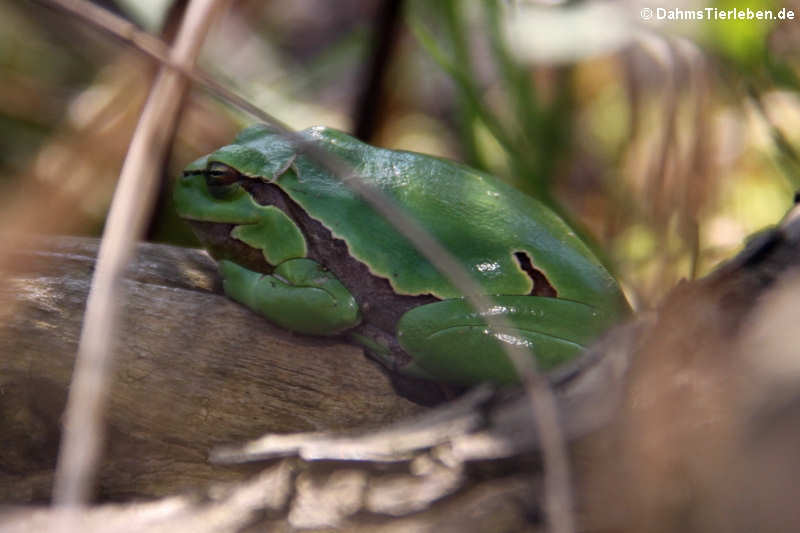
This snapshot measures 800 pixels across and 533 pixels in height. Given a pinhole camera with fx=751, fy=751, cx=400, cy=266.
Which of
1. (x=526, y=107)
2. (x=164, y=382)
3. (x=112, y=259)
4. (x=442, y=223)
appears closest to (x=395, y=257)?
(x=442, y=223)

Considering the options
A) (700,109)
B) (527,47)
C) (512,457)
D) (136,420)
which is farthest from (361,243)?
(527,47)

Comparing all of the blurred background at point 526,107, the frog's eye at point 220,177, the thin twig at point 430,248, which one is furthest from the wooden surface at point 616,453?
the frog's eye at point 220,177

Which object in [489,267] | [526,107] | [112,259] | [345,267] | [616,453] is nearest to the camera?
[112,259]

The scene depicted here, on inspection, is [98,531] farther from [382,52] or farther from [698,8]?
[698,8]

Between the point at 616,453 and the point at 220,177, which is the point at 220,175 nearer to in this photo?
the point at 220,177

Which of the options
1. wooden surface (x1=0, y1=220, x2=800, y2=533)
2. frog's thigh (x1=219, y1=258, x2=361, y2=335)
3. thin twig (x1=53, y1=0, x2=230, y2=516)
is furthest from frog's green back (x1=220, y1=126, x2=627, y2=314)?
thin twig (x1=53, y1=0, x2=230, y2=516)

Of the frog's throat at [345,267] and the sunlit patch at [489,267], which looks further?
the frog's throat at [345,267]

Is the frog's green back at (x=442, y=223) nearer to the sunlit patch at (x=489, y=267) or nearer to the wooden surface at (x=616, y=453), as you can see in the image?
the sunlit patch at (x=489, y=267)

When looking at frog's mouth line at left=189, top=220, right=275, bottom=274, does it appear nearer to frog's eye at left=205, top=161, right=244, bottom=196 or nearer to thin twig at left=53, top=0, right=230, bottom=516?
frog's eye at left=205, top=161, right=244, bottom=196
